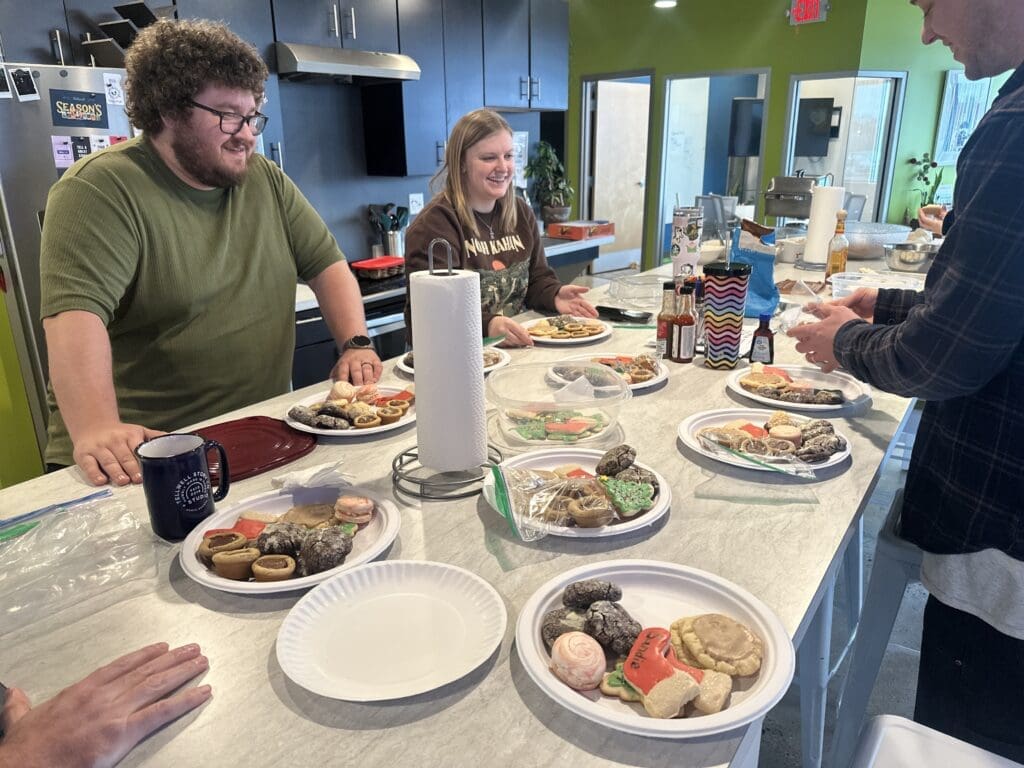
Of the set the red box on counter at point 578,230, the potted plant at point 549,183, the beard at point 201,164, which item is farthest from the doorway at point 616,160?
the beard at point 201,164

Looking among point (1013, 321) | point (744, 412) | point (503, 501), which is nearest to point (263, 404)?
point (503, 501)

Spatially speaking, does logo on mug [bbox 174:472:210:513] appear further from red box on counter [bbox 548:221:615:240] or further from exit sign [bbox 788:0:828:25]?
exit sign [bbox 788:0:828:25]

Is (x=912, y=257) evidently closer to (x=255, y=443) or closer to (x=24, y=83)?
(x=255, y=443)

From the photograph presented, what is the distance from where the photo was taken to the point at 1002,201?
0.94 meters

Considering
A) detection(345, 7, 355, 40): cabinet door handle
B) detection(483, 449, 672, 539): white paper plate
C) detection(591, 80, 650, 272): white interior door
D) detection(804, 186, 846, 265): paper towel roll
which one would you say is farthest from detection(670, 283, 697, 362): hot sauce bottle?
detection(591, 80, 650, 272): white interior door

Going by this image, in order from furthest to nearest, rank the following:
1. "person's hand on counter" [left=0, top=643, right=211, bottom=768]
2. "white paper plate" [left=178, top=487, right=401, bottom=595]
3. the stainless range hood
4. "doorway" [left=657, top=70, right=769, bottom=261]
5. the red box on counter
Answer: "doorway" [left=657, top=70, right=769, bottom=261] → the red box on counter → the stainless range hood → "white paper plate" [left=178, top=487, right=401, bottom=595] → "person's hand on counter" [left=0, top=643, right=211, bottom=768]

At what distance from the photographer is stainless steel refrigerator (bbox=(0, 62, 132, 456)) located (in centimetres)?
248

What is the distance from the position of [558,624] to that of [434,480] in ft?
1.48

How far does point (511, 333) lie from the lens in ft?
6.42

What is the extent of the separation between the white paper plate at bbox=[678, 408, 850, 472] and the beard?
1.22 m

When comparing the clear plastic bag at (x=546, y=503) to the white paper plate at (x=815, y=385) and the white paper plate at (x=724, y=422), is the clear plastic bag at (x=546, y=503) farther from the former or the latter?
the white paper plate at (x=815, y=385)

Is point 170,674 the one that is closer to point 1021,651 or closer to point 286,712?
point 286,712

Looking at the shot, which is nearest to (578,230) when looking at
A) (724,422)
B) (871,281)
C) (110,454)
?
(871,281)

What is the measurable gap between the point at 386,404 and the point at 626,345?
78 centimetres
